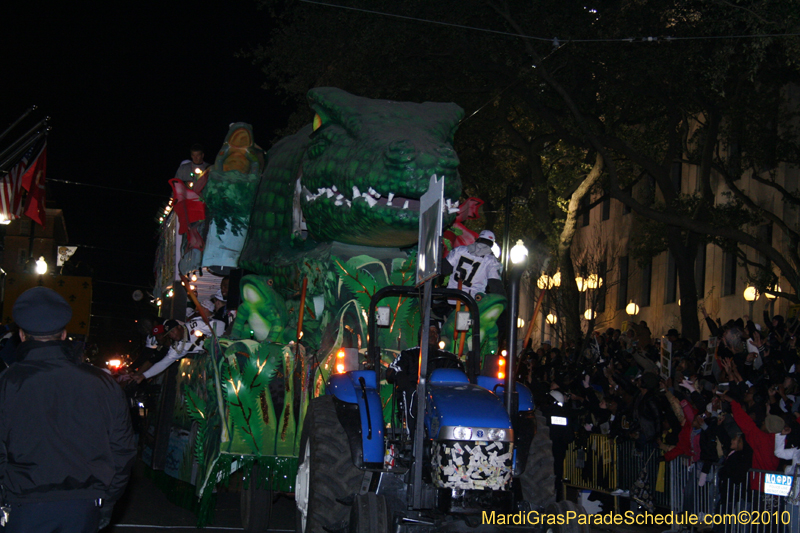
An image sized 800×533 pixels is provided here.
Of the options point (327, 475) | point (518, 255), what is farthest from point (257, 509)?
point (518, 255)

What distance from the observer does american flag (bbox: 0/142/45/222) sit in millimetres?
20469

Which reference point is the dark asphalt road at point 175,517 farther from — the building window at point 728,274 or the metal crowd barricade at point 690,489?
the building window at point 728,274

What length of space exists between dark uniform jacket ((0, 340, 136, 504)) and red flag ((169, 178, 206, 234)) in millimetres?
6474

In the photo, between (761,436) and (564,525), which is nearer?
(564,525)

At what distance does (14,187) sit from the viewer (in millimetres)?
20844

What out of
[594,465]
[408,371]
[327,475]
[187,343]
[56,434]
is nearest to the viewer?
[56,434]

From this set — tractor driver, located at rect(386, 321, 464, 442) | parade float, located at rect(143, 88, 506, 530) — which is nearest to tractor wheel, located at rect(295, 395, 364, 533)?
tractor driver, located at rect(386, 321, 464, 442)

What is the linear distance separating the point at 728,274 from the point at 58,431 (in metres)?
27.3

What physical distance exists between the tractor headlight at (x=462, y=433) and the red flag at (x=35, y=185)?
18.1 m

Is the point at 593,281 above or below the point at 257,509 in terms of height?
above

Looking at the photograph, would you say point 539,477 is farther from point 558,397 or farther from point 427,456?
point 558,397

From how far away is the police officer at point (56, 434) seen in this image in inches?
161

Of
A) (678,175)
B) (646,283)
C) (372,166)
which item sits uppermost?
(678,175)

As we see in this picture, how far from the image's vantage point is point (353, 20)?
19.7m
